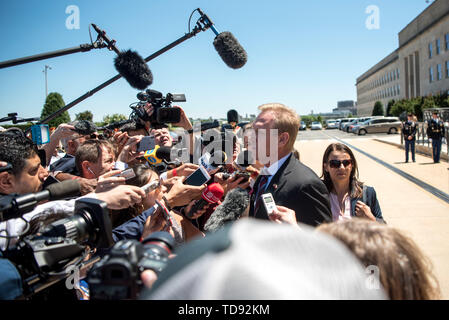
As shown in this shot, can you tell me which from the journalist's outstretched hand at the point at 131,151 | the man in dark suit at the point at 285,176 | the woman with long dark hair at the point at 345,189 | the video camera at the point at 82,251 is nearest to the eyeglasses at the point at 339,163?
the woman with long dark hair at the point at 345,189

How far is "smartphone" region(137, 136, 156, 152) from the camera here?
3.28m

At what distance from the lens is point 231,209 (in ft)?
8.02

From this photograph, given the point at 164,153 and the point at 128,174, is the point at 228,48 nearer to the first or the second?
the point at 164,153

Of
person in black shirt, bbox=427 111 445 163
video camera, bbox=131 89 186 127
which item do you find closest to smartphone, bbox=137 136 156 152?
video camera, bbox=131 89 186 127

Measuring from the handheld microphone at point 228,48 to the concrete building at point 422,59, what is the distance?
48.1m

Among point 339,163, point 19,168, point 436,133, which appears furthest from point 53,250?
point 436,133

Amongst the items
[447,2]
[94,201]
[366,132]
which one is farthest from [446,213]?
[447,2]

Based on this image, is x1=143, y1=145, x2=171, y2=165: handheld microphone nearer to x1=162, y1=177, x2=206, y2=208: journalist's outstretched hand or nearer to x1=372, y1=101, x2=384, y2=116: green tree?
x1=162, y1=177, x2=206, y2=208: journalist's outstretched hand

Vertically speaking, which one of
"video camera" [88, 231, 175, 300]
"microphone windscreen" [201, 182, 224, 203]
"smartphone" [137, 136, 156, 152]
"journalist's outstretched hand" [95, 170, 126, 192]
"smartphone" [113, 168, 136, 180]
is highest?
"smartphone" [137, 136, 156, 152]

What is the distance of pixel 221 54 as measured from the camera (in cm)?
332

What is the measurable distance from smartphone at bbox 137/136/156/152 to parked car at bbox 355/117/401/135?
116ft

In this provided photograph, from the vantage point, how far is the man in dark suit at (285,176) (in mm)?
2225

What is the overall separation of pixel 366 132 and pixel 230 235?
3830 cm

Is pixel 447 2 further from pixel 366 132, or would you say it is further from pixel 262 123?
pixel 262 123
